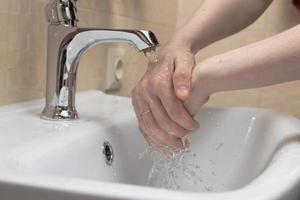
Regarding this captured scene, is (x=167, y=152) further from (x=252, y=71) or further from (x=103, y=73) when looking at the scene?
(x=103, y=73)

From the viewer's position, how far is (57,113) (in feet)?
2.22

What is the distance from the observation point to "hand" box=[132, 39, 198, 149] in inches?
22.8

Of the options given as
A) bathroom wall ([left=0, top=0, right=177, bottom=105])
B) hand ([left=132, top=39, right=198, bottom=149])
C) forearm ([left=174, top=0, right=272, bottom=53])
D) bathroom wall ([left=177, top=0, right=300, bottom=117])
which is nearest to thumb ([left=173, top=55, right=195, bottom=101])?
hand ([left=132, top=39, right=198, bottom=149])

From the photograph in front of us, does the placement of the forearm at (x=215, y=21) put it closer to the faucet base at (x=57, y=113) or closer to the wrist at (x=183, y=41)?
the wrist at (x=183, y=41)

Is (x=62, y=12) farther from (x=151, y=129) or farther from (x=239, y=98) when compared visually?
(x=239, y=98)

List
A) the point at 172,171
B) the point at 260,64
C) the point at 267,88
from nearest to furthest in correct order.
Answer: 1. the point at 260,64
2. the point at 172,171
3. the point at 267,88

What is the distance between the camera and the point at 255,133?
75cm

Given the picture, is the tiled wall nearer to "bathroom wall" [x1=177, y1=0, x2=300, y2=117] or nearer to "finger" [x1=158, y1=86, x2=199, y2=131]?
"bathroom wall" [x1=177, y1=0, x2=300, y2=117]

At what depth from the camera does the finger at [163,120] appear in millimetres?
592

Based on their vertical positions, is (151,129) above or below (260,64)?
below

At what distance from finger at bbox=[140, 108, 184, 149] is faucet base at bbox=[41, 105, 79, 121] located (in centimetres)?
11

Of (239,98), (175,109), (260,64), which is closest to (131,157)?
(175,109)

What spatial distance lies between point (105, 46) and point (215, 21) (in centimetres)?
30

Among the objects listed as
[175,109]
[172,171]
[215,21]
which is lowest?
[172,171]
